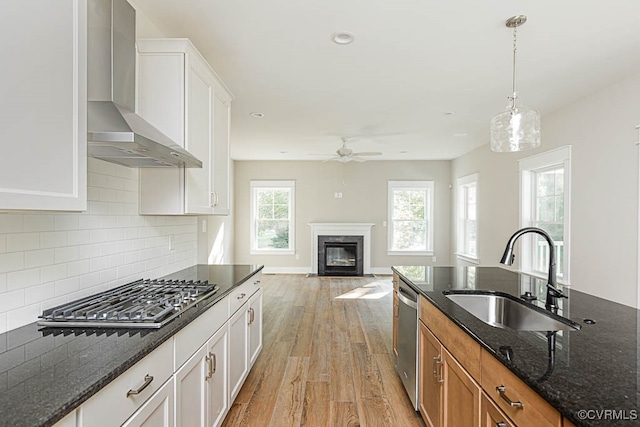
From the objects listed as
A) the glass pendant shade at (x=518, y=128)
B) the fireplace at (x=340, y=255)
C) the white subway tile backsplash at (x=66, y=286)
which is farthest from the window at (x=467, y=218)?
the white subway tile backsplash at (x=66, y=286)

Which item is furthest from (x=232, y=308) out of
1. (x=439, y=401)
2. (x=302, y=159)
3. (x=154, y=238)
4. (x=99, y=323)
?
(x=302, y=159)

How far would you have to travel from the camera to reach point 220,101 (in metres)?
2.93

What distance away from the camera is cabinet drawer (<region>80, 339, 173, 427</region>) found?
1.03 m

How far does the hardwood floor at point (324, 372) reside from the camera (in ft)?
8.33

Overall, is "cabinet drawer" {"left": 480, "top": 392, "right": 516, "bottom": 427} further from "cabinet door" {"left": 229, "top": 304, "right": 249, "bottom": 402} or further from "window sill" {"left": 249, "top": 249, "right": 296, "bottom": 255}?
"window sill" {"left": 249, "top": 249, "right": 296, "bottom": 255}

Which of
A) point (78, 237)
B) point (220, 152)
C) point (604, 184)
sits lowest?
point (78, 237)

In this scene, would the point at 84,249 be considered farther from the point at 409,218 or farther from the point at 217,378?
the point at 409,218

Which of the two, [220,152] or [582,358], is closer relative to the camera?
[582,358]

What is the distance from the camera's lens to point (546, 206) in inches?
190

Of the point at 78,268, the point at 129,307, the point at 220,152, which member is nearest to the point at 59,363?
the point at 129,307

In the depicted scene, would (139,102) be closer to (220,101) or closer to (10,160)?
(220,101)

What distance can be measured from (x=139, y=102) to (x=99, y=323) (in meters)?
1.34

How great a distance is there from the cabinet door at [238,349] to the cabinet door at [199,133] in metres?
0.80

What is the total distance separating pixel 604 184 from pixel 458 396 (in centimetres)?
323
